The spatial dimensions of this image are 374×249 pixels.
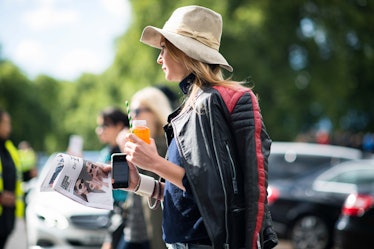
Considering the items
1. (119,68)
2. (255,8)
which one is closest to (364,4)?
(255,8)

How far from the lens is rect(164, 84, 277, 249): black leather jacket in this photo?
2760mm

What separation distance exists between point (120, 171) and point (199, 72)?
0.54m

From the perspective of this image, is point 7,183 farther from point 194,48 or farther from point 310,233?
point 310,233

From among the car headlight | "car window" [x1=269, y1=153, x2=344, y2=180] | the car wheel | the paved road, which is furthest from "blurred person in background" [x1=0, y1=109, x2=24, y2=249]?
"car window" [x1=269, y1=153, x2=344, y2=180]

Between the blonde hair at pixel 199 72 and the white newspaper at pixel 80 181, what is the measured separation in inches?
21.8

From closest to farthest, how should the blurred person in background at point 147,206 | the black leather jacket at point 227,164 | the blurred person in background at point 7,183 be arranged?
the black leather jacket at point 227,164 → the blurred person in background at point 147,206 → the blurred person in background at point 7,183

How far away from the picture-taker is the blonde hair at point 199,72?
9.84 feet

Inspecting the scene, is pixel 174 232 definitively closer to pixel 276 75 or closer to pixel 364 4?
pixel 276 75

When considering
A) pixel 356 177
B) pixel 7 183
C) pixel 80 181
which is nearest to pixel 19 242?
pixel 7 183

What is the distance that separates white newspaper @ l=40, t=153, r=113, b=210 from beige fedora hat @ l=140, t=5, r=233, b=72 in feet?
2.16

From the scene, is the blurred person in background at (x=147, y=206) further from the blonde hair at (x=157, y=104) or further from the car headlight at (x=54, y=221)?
the car headlight at (x=54, y=221)

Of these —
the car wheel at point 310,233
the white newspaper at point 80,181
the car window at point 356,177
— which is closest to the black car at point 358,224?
the car window at point 356,177

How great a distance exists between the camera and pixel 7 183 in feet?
22.6

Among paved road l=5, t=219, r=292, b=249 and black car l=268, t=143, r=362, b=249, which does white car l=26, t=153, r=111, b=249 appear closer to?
paved road l=5, t=219, r=292, b=249
